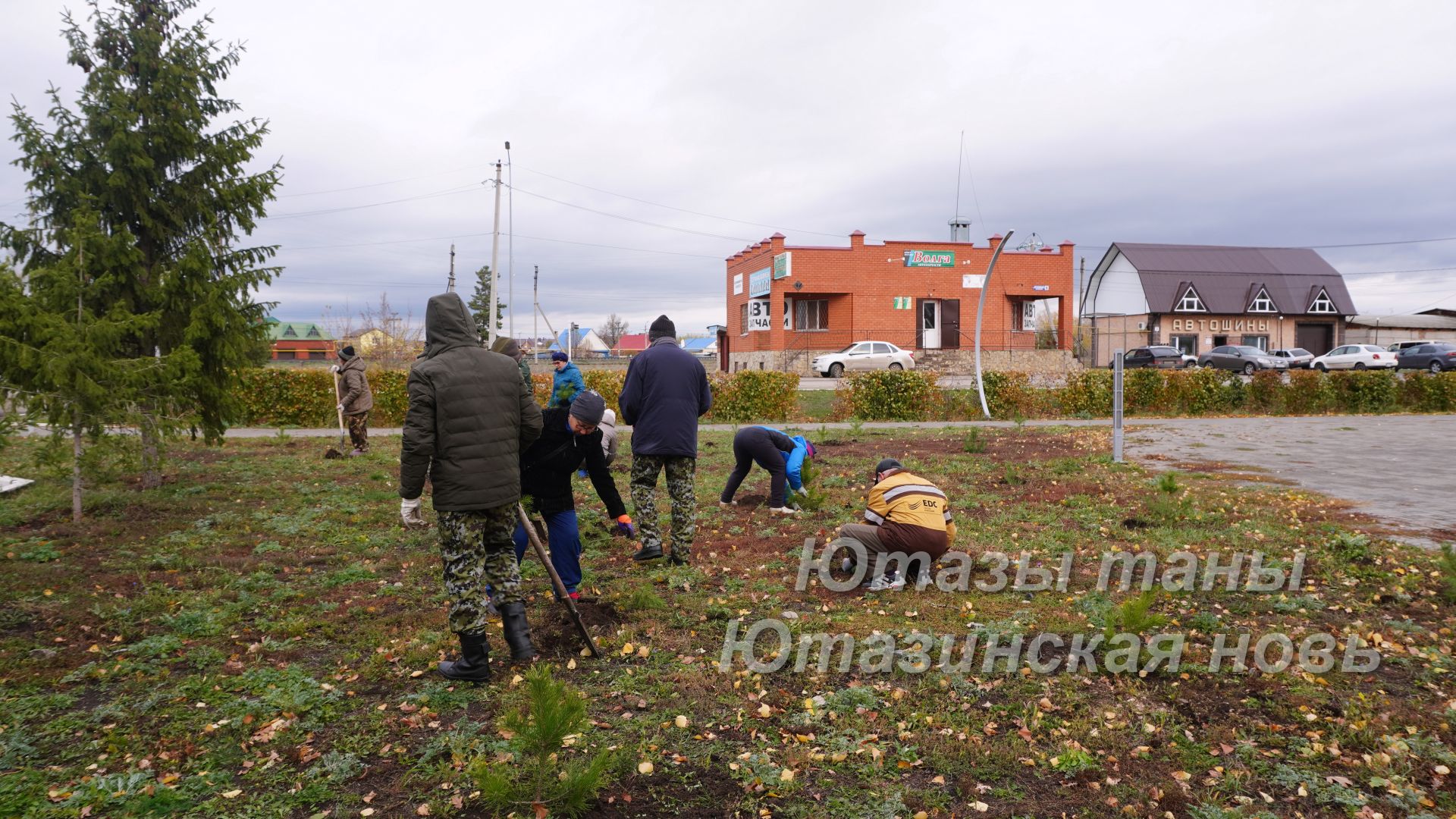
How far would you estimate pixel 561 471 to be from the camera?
5.91m

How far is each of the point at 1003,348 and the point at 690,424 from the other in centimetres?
3949

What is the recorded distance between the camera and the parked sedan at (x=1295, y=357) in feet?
147

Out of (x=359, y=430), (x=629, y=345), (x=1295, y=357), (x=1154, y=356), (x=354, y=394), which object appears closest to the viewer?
(x=354, y=394)

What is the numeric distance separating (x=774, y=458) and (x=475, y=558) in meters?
4.83

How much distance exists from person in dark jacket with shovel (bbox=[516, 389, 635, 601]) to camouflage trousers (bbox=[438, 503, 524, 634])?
2.39 feet

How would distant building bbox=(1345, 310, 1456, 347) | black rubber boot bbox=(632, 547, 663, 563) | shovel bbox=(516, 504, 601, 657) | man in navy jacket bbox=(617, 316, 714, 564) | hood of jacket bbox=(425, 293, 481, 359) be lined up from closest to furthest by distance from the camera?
1. hood of jacket bbox=(425, 293, 481, 359)
2. shovel bbox=(516, 504, 601, 657)
3. man in navy jacket bbox=(617, 316, 714, 564)
4. black rubber boot bbox=(632, 547, 663, 563)
5. distant building bbox=(1345, 310, 1456, 347)

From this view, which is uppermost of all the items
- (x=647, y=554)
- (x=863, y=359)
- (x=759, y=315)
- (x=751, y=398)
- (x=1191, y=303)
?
(x=1191, y=303)

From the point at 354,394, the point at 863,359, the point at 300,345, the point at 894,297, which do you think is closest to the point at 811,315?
the point at 894,297

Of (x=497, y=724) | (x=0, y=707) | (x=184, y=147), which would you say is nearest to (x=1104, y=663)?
(x=497, y=724)

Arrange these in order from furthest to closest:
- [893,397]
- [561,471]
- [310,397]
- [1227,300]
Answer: [1227,300] < [893,397] < [310,397] < [561,471]

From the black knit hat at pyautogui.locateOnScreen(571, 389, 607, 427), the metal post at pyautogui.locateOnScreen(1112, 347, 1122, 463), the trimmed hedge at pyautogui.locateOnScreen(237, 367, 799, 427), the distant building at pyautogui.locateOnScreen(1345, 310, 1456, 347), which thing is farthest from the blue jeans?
the distant building at pyautogui.locateOnScreen(1345, 310, 1456, 347)

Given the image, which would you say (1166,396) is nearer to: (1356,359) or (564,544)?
(564,544)

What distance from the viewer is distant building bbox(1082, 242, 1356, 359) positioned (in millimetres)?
59500

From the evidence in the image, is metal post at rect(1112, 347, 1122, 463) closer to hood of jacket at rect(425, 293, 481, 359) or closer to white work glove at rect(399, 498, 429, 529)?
hood of jacket at rect(425, 293, 481, 359)
